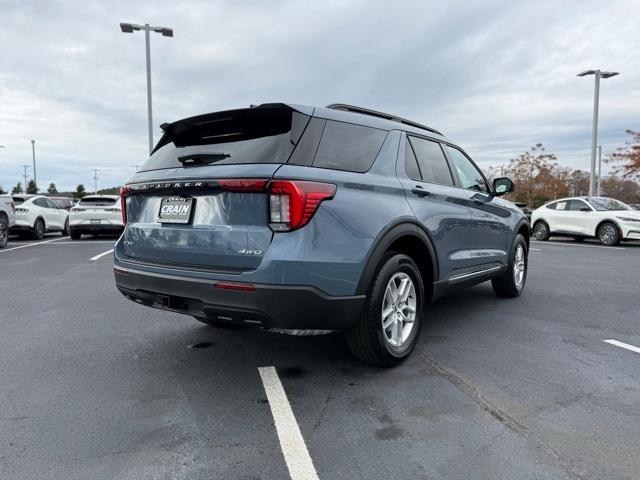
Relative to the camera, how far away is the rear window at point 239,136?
293 centimetres

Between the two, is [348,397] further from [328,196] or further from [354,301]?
[328,196]

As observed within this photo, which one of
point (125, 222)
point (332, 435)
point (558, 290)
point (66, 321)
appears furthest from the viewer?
point (558, 290)

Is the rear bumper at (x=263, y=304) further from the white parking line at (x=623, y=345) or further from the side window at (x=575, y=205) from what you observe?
the side window at (x=575, y=205)

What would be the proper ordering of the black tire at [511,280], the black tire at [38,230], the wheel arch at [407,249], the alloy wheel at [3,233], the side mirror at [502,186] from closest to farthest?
the wheel arch at [407,249] → the side mirror at [502,186] → the black tire at [511,280] → the alloy wheel at [3,233] → the black tire at [38,230]

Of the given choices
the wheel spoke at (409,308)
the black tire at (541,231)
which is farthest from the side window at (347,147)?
the black tire at (541,231)

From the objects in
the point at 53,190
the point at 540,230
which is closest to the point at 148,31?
the point at 540,230

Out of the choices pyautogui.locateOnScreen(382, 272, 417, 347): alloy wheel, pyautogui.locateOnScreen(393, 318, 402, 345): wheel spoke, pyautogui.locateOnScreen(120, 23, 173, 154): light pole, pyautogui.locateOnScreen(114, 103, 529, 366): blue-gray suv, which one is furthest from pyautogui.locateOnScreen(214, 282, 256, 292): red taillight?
pyautogui.locateOnScreen(120, 23, 173, 154): light pole

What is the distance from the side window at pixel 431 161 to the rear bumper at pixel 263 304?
1.54 metres

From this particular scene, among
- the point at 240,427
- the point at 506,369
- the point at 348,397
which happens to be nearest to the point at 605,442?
the point at 506,369

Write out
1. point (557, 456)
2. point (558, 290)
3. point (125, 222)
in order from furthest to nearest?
point (558, 290) < point (125, 222) < point (557, 456)

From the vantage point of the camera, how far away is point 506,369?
3.45 metres

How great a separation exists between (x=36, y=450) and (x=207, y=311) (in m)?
1.08

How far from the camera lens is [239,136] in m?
3.15

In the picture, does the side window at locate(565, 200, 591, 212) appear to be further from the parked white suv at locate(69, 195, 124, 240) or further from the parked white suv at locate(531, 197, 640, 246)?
the parked white suv at locate(69, 195, 124, 240)
